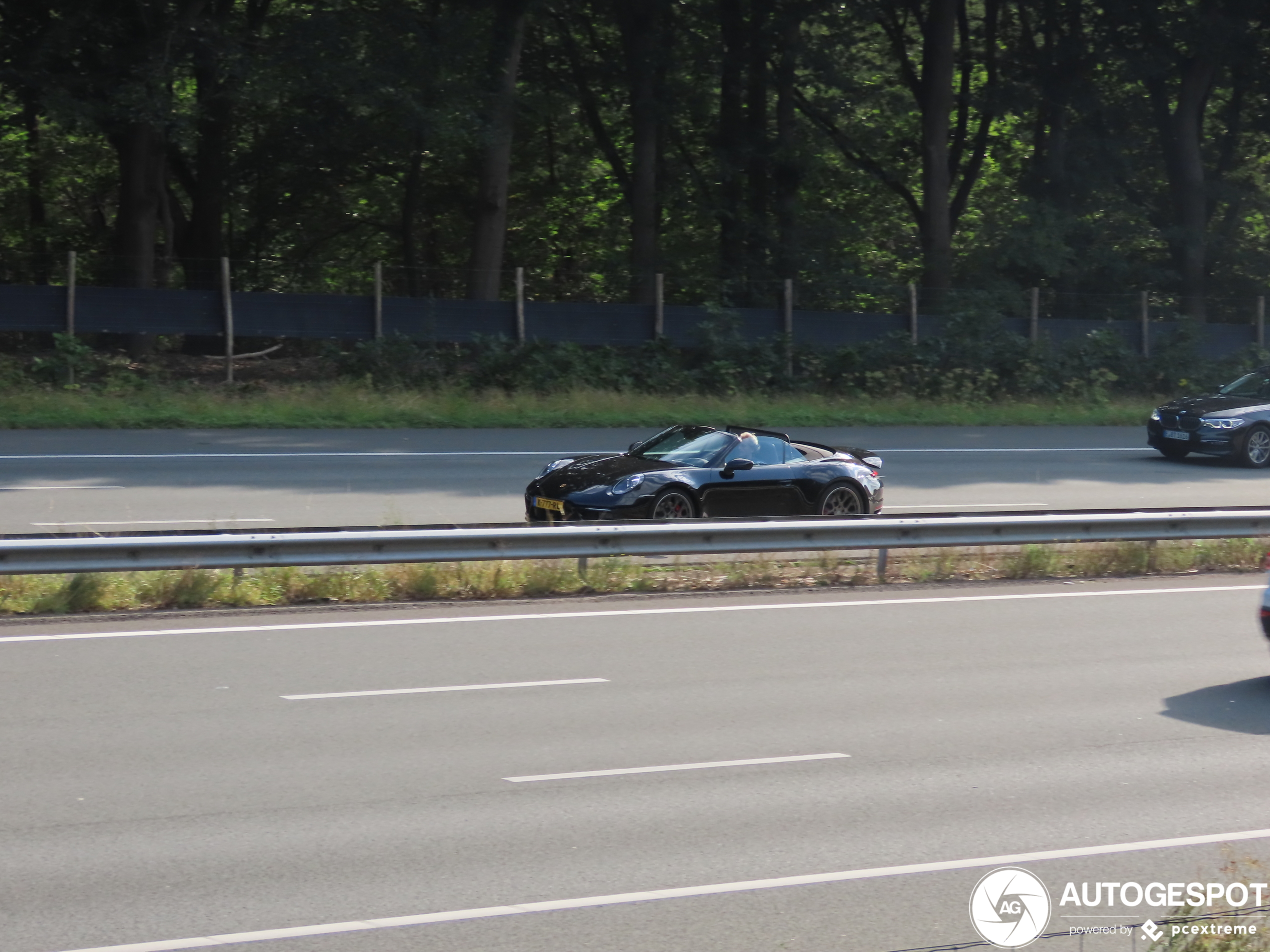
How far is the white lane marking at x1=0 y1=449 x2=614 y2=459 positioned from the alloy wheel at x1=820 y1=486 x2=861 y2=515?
3.76 metres

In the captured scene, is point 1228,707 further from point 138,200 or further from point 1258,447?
point 138,200

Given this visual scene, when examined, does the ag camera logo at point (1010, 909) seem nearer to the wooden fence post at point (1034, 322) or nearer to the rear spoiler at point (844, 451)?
the rear spoiler at point (844, 451)

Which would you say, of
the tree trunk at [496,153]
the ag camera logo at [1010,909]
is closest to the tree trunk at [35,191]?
the tree trunk at [496,153]

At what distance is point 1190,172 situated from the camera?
132 ft

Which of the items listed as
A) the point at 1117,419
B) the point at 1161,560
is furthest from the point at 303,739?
the point at 1117,419

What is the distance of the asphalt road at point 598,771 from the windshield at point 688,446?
3.46 metres

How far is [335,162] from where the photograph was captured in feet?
126

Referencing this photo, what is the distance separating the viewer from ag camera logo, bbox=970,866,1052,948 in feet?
15.9

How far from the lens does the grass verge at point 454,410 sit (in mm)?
22422

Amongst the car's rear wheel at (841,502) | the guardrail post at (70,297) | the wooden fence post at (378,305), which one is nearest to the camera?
the car's rear wheel at (841,502)

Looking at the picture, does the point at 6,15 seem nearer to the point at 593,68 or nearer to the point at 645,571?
the point at 593,68

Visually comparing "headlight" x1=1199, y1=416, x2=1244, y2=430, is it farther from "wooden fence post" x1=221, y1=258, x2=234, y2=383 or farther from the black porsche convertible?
"wooden fence post" x1=221, y1=258, x2=234, y2=383

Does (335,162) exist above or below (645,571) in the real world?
above

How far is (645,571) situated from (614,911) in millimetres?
7278
